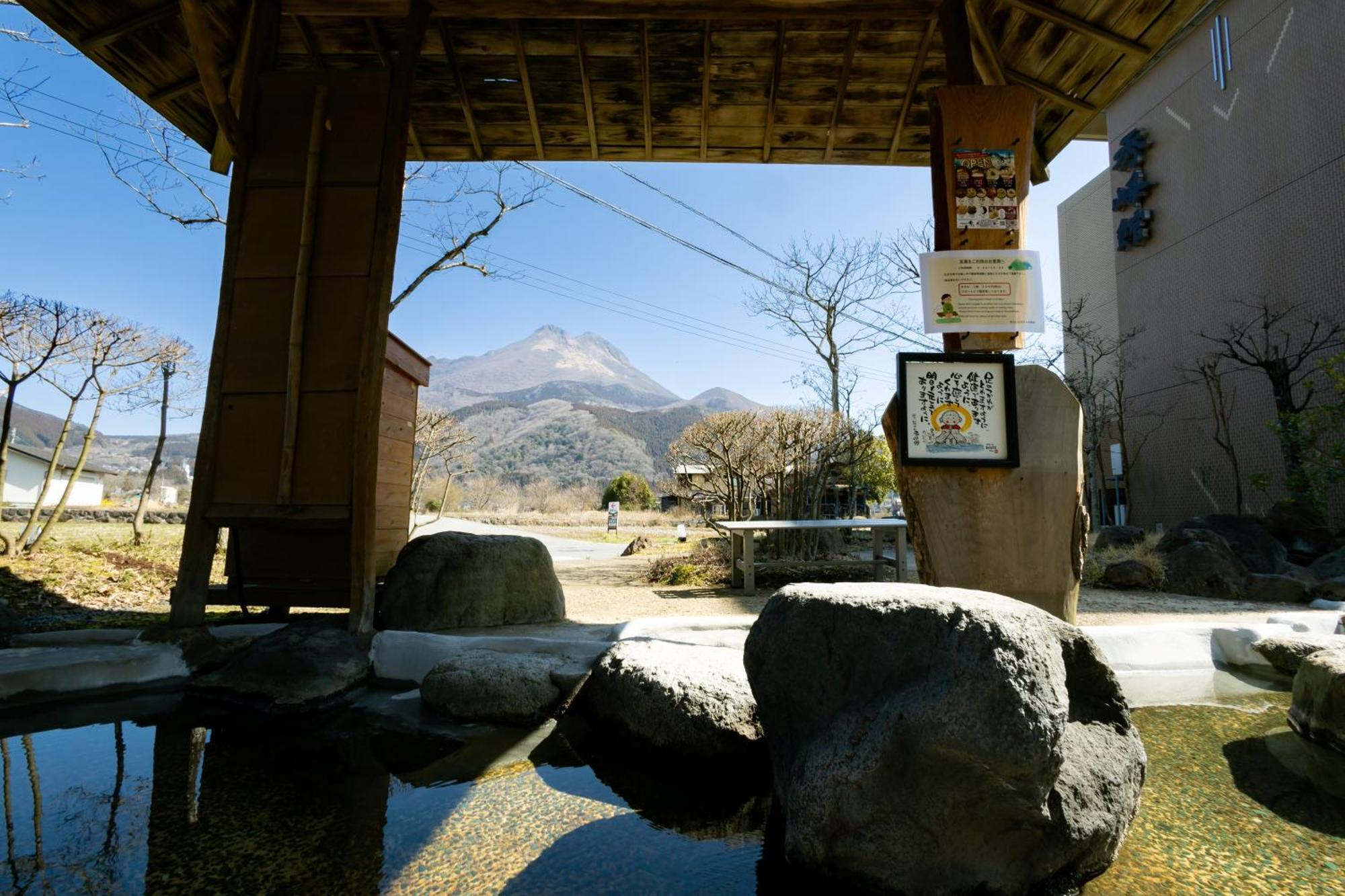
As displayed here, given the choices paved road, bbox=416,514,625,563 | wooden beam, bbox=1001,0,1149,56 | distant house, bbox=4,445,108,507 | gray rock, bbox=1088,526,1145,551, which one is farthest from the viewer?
distant house, bbox=4,445,108,507

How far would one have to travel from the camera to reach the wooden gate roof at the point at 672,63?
15.5 ft

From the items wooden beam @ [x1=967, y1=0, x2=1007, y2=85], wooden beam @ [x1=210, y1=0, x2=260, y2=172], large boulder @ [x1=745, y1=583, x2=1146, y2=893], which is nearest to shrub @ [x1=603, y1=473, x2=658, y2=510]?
wooden beam @ [x1=210, y1=0, x2=260, y2=172]

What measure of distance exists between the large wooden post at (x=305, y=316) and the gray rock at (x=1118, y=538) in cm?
1110

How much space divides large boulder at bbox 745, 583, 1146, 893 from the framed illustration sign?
143 cm

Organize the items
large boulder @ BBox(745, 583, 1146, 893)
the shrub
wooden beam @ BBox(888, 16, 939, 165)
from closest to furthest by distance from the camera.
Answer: large boulder @ BBox(745, 583, 1146, 893) → wooden beam @ BBox(888, 16, 939, 165) → the shrub

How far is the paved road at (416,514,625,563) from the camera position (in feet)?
47.6

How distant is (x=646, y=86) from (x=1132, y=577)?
26.9 ft

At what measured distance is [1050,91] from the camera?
526cm

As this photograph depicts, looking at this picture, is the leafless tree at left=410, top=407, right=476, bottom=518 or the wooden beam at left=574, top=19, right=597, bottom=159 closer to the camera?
the wooden beam at left=574, top=19, right=597, bottom=159

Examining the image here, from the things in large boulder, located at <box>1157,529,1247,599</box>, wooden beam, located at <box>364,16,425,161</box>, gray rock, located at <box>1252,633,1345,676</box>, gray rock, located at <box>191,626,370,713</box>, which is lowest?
gray rock, located at <box>191,626,370,713</box>

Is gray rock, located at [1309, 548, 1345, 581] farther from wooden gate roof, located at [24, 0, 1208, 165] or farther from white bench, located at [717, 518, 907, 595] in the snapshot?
wooden gate roof, located at [24, 0, 1208, 165]

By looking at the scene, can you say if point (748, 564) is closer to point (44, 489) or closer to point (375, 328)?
point (375, 328)

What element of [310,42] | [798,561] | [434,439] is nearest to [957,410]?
[310,42]

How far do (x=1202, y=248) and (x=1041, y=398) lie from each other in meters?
15.1
